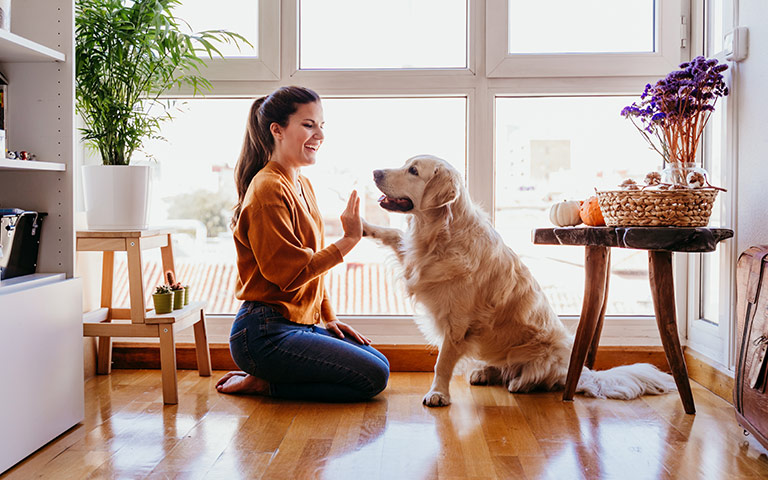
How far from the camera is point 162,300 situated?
2.25 meters

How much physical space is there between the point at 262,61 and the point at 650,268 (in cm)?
184

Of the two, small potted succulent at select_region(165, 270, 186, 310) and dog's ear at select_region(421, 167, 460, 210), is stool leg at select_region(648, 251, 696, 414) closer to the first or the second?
dog's ear at select_region(421, 167, 460, 210)

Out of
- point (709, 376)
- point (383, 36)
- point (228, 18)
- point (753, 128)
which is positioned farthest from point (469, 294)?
point (228, 18)

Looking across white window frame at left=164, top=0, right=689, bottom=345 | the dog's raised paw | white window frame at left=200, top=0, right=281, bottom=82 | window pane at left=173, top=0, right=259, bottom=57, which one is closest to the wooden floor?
the dog's raised paw

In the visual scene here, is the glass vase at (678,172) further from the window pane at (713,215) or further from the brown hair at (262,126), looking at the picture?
the brown hair at (262,126)

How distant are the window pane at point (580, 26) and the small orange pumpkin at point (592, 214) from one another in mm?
847

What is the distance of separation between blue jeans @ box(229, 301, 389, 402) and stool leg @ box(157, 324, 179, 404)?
0.72ft

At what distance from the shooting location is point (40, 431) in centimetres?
177

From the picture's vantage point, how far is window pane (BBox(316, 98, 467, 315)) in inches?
112

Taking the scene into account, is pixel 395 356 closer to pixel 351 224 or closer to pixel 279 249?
pixel 351 224

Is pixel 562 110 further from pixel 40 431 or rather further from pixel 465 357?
pixel 40 431

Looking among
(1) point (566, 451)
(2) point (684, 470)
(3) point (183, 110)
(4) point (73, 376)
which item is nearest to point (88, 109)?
(3) point (183, 110)

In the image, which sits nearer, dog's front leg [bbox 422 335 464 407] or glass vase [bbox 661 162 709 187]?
glass vase [bbox 661 162 709 187]

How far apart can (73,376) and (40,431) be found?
22 centimetres
